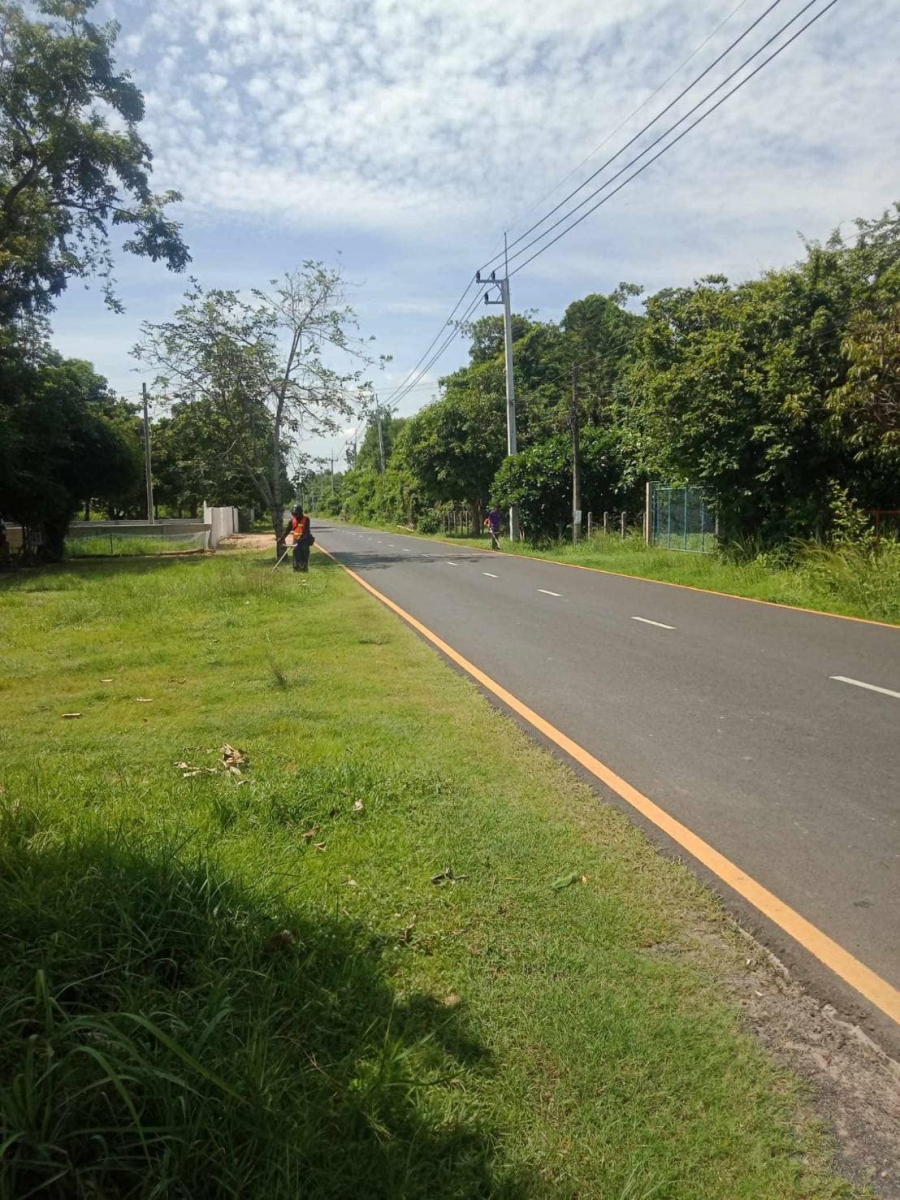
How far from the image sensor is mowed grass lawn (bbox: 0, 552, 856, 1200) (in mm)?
2127

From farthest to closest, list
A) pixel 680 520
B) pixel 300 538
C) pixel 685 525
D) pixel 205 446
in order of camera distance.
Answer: pixel 205 446 < pixel 680 520 < pixel 685 525 < pixel 300 538

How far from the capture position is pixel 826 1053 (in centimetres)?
275

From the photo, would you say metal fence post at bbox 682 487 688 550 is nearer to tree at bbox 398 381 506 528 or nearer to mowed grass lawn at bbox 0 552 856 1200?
tree at bbox 398 381 506 528

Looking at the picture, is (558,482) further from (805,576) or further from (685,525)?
(805,576)

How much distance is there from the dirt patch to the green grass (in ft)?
110

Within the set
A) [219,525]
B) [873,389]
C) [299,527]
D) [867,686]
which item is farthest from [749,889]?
[219,525]

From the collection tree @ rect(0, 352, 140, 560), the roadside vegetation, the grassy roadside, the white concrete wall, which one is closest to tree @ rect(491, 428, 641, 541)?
the roadside vegetation

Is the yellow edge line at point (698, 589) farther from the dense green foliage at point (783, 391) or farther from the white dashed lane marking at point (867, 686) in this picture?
the white dashed lane marking at point (867, 686)

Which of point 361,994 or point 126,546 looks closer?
point 361,994

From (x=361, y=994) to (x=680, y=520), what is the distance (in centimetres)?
2438

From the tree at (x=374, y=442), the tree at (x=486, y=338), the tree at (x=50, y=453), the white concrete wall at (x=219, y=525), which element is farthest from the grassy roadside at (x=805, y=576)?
the tree at (x=374, y=442)

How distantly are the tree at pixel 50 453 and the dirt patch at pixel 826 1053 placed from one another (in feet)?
78.9

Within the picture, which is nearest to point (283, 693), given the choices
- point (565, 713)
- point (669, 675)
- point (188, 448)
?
point (565, 713)

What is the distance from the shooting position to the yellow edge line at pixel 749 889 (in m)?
3.13
